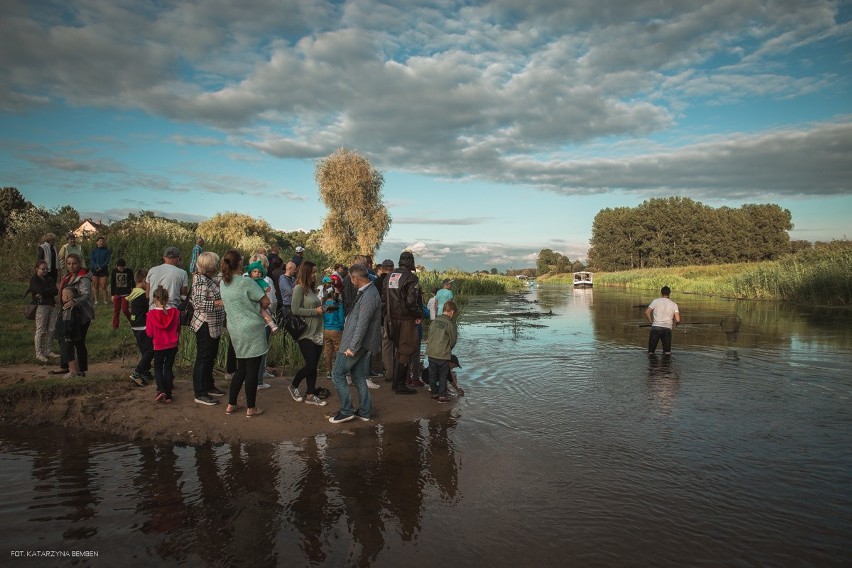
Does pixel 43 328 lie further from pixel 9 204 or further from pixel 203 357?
pixel 9 204

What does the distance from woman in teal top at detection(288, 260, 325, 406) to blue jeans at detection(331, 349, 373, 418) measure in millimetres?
624

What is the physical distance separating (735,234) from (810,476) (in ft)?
332

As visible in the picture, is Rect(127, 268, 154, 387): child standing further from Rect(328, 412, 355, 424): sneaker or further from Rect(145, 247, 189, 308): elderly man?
Rect(328, 412, 355, 424): sneaker

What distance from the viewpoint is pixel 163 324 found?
6766 millimetres

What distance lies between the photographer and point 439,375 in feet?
26.3

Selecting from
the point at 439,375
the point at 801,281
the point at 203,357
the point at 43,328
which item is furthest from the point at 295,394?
the point at 801,281

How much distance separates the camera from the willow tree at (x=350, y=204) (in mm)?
47938

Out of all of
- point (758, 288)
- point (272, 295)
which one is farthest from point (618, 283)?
point (272, 295)

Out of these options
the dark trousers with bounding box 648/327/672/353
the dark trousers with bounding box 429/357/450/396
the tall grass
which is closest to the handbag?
the dark trousers with bounding box 429/357/450/396

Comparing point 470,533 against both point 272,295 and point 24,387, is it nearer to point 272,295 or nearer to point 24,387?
point 272,295

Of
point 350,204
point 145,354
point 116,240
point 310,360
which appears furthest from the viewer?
point 350,204

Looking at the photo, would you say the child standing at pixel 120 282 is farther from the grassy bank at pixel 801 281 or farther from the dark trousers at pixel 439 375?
the grassy bank at pixel 801 281

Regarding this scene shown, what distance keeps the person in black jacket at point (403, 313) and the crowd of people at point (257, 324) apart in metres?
0.02

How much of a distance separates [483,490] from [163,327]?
15.9ft
